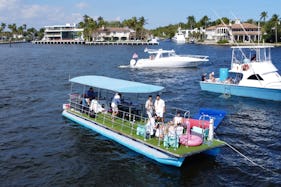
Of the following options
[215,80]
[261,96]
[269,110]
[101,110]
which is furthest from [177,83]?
[101,110]

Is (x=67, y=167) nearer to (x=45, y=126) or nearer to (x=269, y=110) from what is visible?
(x=45, y=126)

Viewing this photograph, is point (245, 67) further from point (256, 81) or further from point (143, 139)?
point (143, 139)

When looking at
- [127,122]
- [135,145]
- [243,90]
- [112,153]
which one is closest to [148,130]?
[135,145]

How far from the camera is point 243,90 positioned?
33875mm

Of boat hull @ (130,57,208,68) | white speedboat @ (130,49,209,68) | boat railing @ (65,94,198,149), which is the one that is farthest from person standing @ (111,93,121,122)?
boat hull @ (130,57,208,68)

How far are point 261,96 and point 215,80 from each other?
19.9ft

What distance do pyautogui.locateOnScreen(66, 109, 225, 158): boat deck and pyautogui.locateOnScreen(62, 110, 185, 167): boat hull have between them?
0.23 m

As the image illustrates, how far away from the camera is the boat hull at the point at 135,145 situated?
54.3 ft

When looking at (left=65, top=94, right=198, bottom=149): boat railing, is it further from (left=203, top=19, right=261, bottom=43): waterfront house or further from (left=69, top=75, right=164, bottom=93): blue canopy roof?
(left=203, top=19, right=261, bottom=43): waterfront house

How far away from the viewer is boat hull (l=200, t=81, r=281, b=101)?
32.1m

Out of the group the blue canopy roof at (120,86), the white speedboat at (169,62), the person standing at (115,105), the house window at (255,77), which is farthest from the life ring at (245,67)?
the white speedboat at (169,62)

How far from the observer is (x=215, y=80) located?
123 feet

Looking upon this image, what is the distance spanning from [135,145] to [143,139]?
0.74 m

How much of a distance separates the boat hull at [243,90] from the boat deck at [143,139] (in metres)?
16.9
